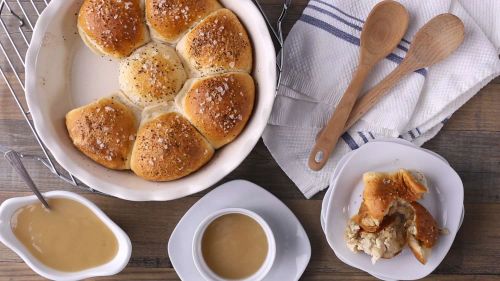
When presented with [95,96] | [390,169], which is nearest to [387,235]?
[390,169]

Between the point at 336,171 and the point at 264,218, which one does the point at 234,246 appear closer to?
the point at 264,218

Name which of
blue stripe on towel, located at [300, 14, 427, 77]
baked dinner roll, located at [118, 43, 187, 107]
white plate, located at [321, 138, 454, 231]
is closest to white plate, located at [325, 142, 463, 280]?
white plate, located at [321, 138, 454, 231]

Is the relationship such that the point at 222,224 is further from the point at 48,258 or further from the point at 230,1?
the point at 230,1

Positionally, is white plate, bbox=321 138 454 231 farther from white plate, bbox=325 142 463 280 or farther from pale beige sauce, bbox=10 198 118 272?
pale beige sauce, bbox=10 198 118 272

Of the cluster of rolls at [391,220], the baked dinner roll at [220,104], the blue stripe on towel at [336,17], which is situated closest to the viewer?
the baked dinner roll at [220,104]

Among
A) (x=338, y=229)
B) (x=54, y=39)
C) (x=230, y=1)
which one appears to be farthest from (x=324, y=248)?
(x=54, y=39)

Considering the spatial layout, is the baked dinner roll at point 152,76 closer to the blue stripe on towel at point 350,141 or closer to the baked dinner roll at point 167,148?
the baked dinner roll at point 167,148

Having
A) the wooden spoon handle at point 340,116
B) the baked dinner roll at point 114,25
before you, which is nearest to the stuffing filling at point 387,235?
the wooden spoon handle at point 340,116
